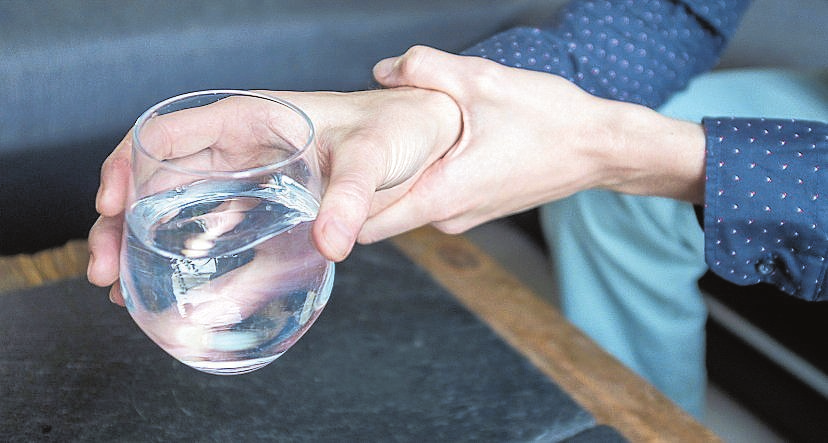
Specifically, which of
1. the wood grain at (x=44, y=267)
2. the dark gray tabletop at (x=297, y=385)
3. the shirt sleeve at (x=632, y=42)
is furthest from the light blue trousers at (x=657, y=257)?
the wood grain at (x=44, y=267)

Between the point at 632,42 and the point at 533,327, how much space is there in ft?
0.97

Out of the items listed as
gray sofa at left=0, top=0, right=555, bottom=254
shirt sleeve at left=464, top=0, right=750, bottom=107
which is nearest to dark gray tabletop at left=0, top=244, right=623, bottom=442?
shirt sleeve at left=464, top=0, right=750, bottom=107

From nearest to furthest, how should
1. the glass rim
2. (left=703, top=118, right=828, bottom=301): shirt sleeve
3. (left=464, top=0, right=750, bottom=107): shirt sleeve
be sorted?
the glass rim
(left=703, top=118, right=828, bottom=301): shirt sleeve
(left=464, top=0, right=750, bottom=107): shirt sleeve

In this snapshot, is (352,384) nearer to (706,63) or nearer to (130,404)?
(130,404)

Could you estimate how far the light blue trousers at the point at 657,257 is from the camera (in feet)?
3.07

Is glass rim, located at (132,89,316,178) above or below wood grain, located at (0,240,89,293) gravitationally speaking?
above

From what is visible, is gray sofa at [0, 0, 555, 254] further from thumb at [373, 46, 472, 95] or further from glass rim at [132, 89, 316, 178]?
glass rim at [132, 89, 316, 178]

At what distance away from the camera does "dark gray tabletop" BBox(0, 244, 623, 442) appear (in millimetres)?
567

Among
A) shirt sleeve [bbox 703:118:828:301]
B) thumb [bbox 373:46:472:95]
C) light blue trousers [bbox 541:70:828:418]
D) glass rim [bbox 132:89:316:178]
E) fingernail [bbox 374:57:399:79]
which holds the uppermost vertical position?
glass rim [bbox 132:89:316:178]

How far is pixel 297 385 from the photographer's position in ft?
2.02

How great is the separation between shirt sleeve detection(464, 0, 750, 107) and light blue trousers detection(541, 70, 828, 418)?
0.25ft

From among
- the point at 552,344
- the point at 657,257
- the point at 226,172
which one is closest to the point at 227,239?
the point at 226,172

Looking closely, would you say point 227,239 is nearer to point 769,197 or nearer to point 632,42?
point 769,197

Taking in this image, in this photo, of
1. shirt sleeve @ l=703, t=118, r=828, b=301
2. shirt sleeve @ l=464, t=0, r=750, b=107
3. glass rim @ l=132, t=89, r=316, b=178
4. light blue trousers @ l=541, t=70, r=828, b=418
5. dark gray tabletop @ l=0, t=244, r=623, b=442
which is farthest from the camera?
light blue trousers @ l=541, t=70, r=828, b=418
